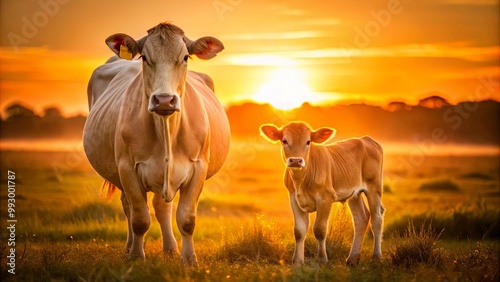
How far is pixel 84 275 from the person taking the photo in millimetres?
9031

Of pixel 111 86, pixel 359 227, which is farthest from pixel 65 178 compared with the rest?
→ pixel 359 227

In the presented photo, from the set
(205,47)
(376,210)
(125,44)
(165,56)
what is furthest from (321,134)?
(125,44)

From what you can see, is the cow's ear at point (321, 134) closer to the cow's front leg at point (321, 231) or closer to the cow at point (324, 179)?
the cow at point (324, 179)

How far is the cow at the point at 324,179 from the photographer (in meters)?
10.9

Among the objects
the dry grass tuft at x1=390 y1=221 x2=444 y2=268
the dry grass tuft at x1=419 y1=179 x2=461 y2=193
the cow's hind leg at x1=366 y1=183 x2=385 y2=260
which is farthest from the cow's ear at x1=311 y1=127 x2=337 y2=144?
the dry grass tuft at x1=419 y1=179 x2=461 y2=193

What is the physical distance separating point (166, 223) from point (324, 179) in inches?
104

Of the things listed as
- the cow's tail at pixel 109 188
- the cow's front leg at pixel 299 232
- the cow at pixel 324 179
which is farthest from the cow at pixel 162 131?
the cow's tail at pixel 109 188

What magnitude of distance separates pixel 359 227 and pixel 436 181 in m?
14.5

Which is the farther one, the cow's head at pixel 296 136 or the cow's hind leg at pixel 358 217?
the cow's hind leg at pixel 358 217

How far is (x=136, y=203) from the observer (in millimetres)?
10477

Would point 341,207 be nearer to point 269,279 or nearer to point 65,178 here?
point 269,279

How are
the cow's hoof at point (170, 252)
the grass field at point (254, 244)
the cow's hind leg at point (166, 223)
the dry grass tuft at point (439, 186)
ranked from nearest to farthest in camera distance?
the grass field at point (254, 244) < the cow's hoof at point (170, 252) < the cow's hind leg at point (166, 223) < the dry grass tuft at point (439, 186)

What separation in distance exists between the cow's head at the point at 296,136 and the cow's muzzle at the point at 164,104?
7.10 ft

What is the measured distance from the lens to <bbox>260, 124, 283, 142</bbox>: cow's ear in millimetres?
11250
